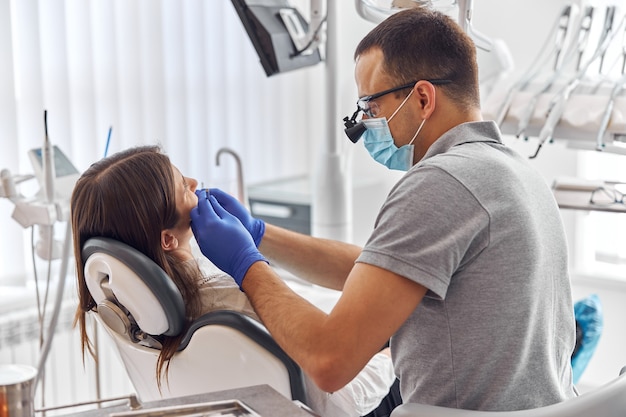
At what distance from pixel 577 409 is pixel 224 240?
70 centimetres

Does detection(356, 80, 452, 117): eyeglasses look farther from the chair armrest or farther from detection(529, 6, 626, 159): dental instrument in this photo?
detection(529, 6, 626, 159): dental instrument

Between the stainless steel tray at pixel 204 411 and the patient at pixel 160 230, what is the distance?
47cm

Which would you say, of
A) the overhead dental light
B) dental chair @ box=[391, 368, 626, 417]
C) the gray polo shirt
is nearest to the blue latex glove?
the gray polo shirt

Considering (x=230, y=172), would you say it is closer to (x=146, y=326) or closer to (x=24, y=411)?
(x=146, y=326)

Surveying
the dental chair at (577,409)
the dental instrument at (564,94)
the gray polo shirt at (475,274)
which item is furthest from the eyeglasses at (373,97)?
the dental instrument at (564,94)

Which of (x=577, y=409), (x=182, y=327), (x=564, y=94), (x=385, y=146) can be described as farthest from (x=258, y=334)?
(x=564, y=94)

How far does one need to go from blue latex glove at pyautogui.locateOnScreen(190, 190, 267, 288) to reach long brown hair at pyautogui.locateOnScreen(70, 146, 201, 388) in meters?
0.13

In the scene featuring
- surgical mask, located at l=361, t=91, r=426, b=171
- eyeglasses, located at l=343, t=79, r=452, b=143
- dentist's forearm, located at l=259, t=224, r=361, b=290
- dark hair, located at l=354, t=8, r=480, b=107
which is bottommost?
dentist's forearm, located at l=259, t=224, r=361, b=290

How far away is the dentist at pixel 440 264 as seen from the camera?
49.4 inches

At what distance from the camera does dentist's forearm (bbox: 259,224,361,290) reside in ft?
6.40

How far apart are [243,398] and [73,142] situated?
6.29 ft

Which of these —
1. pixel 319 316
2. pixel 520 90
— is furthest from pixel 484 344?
pixel 520 90

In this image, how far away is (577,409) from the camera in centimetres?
124

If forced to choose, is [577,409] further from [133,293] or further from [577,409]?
[133,293]
